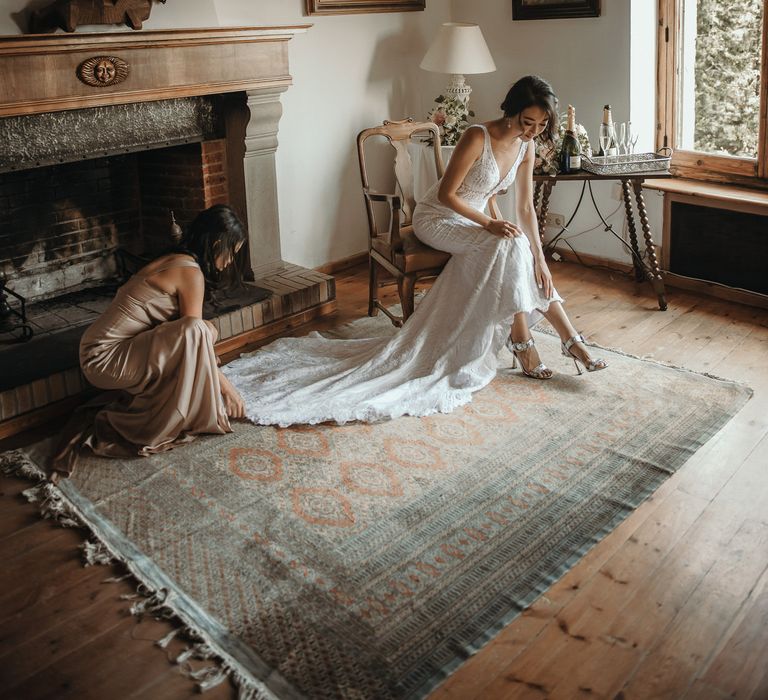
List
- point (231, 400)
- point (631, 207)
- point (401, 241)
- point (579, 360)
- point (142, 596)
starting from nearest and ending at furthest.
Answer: point (142, 596) < point (231, 400) < point (579, 360) < point (401, 241) < point (631, 207)

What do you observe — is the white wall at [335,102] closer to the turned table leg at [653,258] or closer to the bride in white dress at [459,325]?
the bride in white dress at [459,325]

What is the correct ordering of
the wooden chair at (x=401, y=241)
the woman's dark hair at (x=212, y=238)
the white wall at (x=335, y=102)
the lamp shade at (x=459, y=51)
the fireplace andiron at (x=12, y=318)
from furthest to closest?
the lamp shade at (x=459, y=51) < the white wall at (x=335, y=102) < the wooden chair at (x=401, y=241) < the fireplace andiron at (x=12, y=318) < the woman's dark hair at (x=212, y=238)

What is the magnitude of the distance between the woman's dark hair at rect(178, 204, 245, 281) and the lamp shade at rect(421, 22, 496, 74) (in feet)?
7.29

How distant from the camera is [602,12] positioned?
4590 millimetres

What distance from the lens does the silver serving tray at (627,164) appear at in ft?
13.8

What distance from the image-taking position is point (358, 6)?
15.5ft

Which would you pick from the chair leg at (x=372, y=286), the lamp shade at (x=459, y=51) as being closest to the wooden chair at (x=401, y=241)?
the chair leg at (x=372, y=286)

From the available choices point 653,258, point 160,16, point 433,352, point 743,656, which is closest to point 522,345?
point 433,352

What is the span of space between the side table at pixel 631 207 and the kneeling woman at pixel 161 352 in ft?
6.42

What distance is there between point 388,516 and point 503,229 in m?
1.42

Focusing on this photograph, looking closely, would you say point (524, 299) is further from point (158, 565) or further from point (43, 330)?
point (43, 330)

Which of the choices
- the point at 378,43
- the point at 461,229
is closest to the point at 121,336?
the point at 461,229

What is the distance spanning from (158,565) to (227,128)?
2.44 metres

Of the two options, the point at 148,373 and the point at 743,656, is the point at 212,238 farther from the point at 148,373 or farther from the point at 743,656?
the point at 743,656
